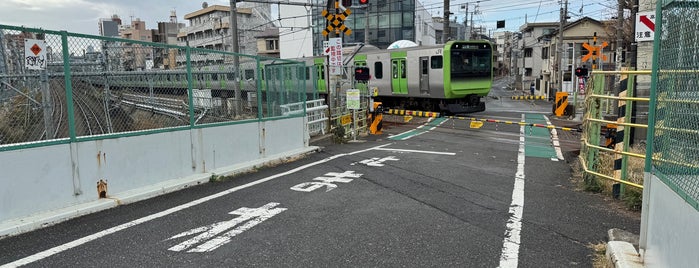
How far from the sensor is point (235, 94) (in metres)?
10.3

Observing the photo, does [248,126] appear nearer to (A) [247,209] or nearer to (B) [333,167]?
(B) [333,167]

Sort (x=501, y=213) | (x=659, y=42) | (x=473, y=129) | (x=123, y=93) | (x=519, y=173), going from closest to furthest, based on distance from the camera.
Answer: (x=659, y=42) < (x=501, y=213) < (x=123, y=93) < (x=519, y=173) < (x=473, y=129)

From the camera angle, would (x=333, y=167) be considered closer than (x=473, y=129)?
Yes

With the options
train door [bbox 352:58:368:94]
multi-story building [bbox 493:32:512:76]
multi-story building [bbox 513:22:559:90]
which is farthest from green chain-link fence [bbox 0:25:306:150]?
multi-story building [bbox 493:32:512:76]

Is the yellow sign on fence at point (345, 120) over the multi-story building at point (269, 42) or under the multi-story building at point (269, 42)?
under

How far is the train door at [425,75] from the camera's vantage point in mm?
18750

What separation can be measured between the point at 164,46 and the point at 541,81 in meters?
51.8

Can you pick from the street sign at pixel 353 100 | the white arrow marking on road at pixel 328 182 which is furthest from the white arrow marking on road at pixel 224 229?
the street sign at pixel 353 100

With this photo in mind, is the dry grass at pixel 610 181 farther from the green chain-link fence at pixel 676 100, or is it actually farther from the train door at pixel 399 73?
the train door at pixel 399 73

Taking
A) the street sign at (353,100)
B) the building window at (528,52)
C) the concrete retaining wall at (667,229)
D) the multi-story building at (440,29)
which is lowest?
the concrete retaining wall at (667,229)

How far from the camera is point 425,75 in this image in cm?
1897

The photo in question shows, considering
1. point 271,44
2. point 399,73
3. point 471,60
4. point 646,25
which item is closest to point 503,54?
point 271,44

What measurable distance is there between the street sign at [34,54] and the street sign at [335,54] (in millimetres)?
8255

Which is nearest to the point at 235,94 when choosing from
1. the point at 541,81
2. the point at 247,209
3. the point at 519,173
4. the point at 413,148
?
the point at 413,148
